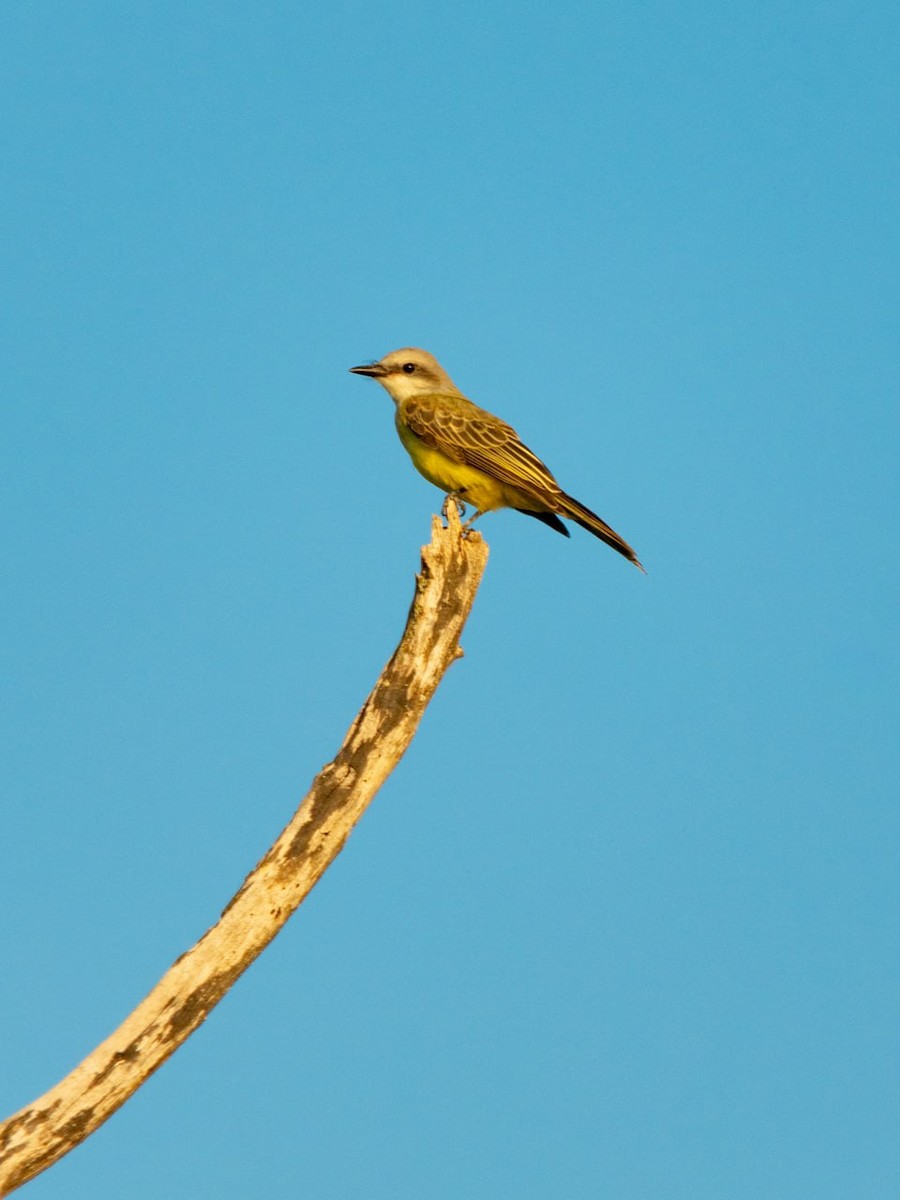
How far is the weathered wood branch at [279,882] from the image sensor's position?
795cm

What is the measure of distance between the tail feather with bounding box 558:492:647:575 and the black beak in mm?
2326

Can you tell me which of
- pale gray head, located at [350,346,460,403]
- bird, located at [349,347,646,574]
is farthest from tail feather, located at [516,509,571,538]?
pale gray head, located at [350,346,460,403]

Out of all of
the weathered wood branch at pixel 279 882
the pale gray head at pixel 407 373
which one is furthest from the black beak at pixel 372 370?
the weathered wood branch at pixel 279 882

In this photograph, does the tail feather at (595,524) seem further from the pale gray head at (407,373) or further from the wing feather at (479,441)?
the pale gray head at (407,373)

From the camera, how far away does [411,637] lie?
379 inches

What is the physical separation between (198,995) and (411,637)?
2.64 metres

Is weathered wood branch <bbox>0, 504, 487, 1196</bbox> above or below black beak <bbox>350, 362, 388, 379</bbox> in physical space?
below

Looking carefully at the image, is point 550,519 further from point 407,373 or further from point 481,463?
point 407,373

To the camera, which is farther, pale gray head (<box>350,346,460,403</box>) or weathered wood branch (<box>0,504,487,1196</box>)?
pale gray head (<box>350,346,460,403</box>)

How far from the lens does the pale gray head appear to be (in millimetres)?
13125

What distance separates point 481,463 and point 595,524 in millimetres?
1050

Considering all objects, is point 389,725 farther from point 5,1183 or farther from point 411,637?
point 5,1183

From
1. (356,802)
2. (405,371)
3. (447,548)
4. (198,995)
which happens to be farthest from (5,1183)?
(405,371)

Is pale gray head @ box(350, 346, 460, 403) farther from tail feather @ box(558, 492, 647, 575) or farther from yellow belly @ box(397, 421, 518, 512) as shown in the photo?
tail feather @ box(558, 492, 647, 575)
